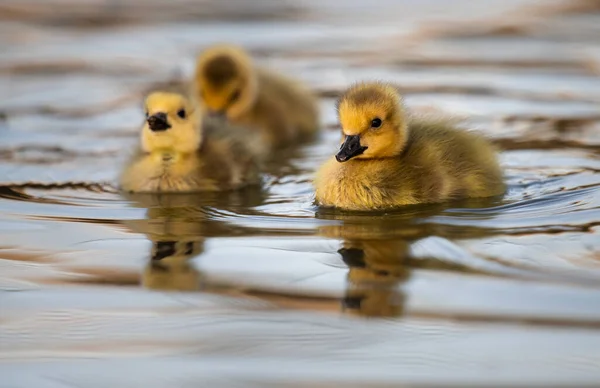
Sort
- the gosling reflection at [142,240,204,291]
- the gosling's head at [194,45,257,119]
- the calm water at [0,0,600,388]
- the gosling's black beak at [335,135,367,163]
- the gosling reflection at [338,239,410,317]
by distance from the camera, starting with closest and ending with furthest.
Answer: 1. the calm water at [0,0,600,388]
2. the gosling reflection at [338,239,410,317]
3. the gosling reflection at [142,240,204,291]
4. the gosling's black beak at [335,135,367,163]
5. the gosling's head at [194,45,257,119]

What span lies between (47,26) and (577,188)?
7634 millimetres

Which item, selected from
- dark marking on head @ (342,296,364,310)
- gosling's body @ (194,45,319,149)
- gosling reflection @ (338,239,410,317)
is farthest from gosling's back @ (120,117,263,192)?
dark marking on head @ (342,296,364,310)

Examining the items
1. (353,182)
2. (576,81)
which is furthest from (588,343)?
(576,81)

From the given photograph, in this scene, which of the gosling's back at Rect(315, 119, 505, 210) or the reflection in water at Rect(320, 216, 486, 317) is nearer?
the reflection in water at Rect(320, 216, 486, 317)

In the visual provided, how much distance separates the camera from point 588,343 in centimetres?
339

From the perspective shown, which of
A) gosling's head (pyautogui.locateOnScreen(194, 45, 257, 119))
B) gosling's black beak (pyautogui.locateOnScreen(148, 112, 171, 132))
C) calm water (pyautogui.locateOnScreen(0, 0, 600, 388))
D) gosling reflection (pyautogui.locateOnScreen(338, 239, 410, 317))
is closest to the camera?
calm water (pyautogui.locateOnScreen(0, 0, 600, 388))

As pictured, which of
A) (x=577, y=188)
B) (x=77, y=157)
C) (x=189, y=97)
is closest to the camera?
(x=577, y=188)

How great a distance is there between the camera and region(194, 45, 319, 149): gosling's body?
784 centimetres

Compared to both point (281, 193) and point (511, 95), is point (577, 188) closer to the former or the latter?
point (281, 193)

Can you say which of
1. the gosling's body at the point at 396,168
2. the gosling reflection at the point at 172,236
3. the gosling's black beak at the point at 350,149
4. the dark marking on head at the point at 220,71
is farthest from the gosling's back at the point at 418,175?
the dark marking on head at the point at 220,71

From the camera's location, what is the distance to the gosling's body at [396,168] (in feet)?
17.3

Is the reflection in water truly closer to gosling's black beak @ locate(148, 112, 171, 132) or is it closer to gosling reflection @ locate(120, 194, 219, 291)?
gosling reflection @ locate(120, 194, 219, 291)

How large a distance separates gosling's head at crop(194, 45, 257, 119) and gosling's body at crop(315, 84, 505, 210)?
7.76 ft

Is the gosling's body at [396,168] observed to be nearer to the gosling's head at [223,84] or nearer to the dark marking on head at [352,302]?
the dark marking on head at [352,302]
